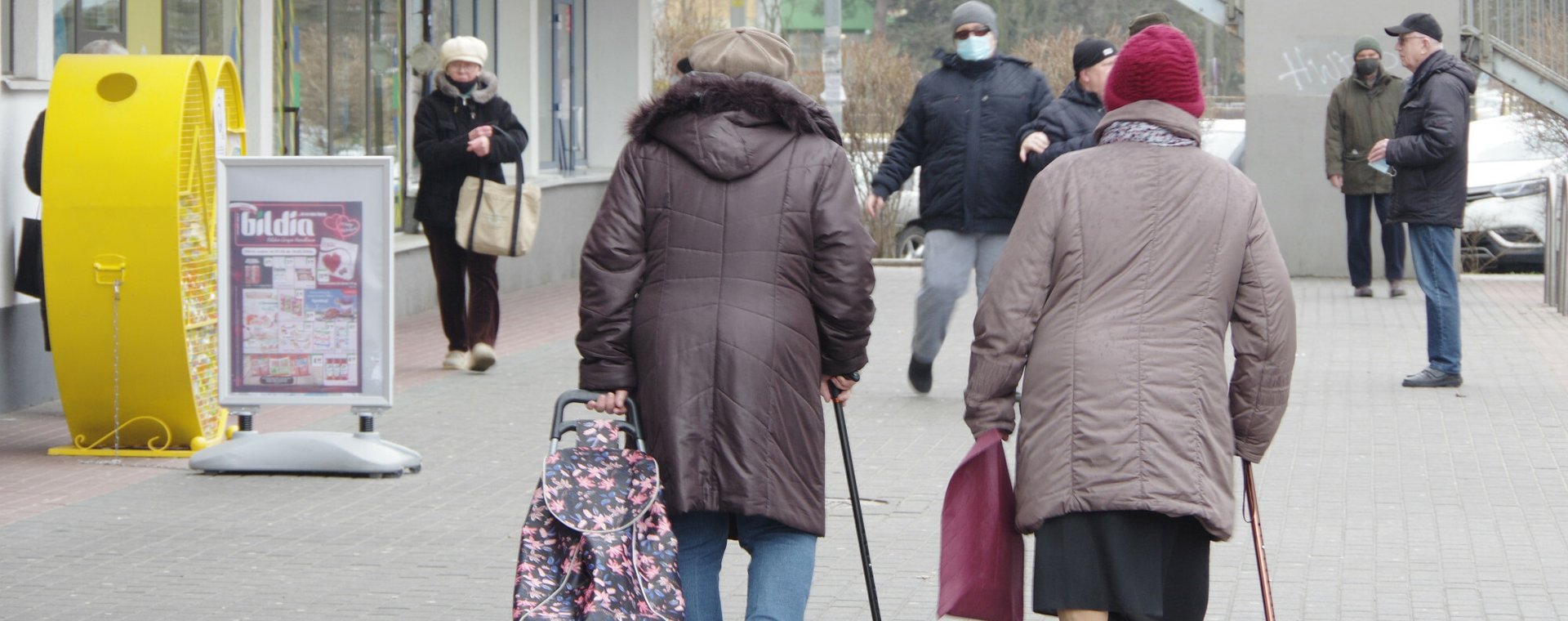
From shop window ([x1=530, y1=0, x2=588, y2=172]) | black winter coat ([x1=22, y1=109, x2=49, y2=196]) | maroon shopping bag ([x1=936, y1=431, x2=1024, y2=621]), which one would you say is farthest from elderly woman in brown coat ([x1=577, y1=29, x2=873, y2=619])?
shop window ([x1=530, y1=0, x2=588, y2=172])

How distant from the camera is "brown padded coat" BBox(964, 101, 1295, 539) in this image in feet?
12.3

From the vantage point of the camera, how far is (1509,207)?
18688 mm

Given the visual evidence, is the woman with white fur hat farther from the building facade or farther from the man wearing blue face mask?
the man wearing blue face mask

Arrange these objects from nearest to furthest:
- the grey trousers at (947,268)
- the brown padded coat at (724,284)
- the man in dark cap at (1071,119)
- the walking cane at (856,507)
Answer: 1. the brown padded coat at (724,284)
2. the walking cane at (856,507)
3. the man in dark cap at (1071,119)
4. the grey trousers at (947,268)

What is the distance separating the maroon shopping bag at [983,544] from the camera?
3.92 metres

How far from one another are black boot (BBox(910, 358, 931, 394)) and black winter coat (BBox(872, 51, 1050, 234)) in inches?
29.5

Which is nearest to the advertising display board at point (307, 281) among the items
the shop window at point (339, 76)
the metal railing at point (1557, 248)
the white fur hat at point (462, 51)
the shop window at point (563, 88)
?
the white fur hat at point (462, 51)

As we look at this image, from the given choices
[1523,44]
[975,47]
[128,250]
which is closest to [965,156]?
[975,47]

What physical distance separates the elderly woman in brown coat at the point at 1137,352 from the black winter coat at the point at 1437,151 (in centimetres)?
577

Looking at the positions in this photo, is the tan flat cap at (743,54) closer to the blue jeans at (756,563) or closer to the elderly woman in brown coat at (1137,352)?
the elderly woman in brown coat at (1137,352)

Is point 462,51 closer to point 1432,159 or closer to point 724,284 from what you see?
point 1432,159

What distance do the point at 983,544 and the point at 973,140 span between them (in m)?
5.05

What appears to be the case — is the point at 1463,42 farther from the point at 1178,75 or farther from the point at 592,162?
the point at 1178,75

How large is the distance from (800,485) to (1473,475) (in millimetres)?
4255
